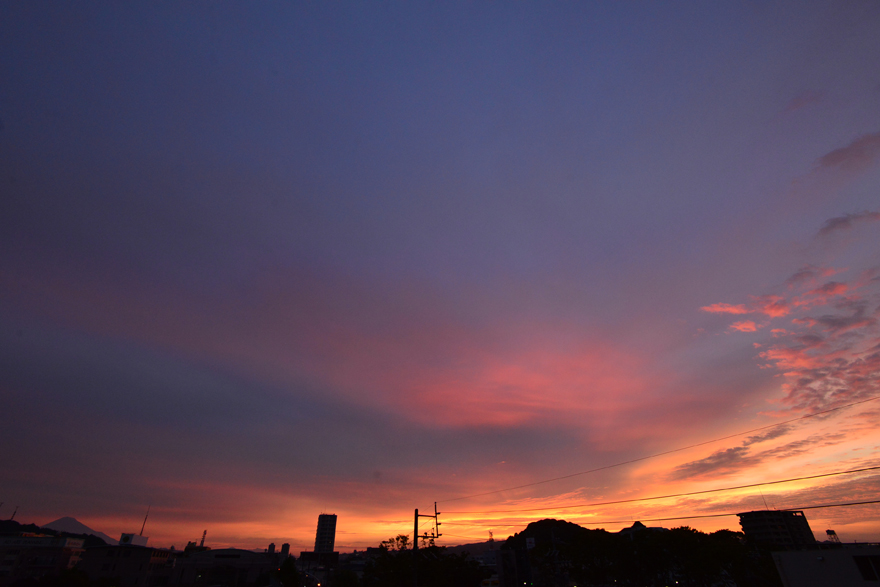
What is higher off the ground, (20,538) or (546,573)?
(20,538)

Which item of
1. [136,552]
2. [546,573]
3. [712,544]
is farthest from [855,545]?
[136,552]

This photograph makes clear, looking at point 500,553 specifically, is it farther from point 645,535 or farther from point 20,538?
point 20,538

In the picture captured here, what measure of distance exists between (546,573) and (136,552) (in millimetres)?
96439

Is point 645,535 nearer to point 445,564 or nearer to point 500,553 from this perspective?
point 445,564

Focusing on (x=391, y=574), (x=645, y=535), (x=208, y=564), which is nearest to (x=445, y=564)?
(x=391, y=574)

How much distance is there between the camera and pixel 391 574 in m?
68.6

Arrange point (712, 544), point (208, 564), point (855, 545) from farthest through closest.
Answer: point (208, 564), point (712, 544), point (855, 545)

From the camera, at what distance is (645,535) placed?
2675 inches

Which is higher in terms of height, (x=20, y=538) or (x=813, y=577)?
(x=20, y=538)

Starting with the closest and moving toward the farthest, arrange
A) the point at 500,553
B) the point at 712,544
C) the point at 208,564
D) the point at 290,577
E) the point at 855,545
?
the point at 855,545 < the point at 712,544 < the point at 290,577 < the point at 500,553 < the point at 208,564

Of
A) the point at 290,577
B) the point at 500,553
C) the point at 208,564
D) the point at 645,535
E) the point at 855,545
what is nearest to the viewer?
the point at 855,545

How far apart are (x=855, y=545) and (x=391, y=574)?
200ft

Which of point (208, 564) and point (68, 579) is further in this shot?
point (208, 564)

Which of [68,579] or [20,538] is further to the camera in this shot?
[20,538]
